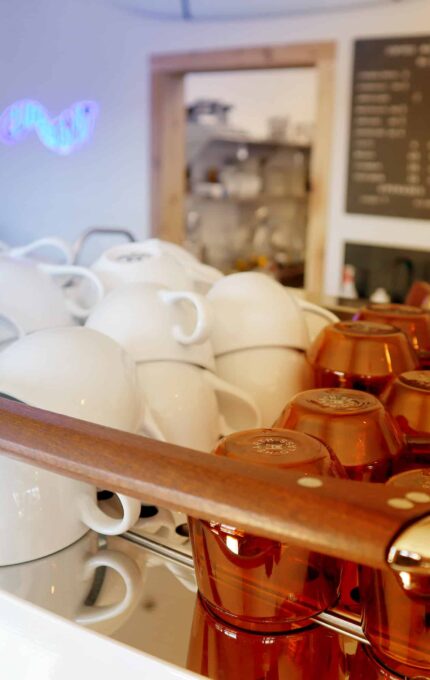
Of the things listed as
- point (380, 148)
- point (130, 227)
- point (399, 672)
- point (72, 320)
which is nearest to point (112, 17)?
point (130, 227)

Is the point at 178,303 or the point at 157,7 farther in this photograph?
the point at 157,7

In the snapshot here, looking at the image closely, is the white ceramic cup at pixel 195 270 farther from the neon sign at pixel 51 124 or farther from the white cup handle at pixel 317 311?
the neon sign at pixel 51 124

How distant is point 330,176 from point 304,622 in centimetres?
262

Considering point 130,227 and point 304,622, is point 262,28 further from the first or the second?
point 304,622

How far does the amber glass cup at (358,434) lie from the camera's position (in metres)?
0.52

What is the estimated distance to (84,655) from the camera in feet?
1.44

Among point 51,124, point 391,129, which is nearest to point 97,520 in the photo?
point 391,129

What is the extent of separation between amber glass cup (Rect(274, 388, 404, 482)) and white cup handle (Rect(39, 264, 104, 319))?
0.36 metres

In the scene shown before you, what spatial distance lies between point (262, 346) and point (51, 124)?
3.50 m

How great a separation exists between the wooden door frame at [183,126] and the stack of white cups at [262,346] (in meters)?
2.23

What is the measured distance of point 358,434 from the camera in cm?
52

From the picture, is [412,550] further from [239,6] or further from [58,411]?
[239,6]

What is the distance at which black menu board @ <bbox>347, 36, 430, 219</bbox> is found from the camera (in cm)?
269

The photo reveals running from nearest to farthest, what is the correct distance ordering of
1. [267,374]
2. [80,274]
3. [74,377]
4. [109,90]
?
[74,377], [267,374], [80,274], [109,90]
